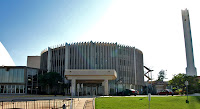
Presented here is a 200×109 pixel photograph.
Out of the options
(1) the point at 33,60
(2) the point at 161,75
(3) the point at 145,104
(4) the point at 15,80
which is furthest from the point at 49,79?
(2) the point at 161,75

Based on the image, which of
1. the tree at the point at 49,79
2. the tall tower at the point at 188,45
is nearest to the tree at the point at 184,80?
the tall tower at the point at 188,45

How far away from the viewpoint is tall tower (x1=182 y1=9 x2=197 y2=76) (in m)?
48.3

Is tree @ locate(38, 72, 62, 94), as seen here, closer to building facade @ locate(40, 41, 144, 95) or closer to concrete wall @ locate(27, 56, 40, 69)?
building facade @ locate(40, 41, 144, 95)

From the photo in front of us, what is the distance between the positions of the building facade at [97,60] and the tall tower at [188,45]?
1826cm

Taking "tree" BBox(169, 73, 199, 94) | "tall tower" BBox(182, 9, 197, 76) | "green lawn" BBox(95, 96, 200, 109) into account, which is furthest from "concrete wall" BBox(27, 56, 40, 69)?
"green lawn" BBox(95, 96, 200, 109)

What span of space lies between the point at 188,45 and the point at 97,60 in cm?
2422

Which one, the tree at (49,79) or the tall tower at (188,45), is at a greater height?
the tall tower at (188,45)

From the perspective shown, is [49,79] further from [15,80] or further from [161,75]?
[161,75]

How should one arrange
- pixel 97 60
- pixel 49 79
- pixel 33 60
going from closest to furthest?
pixel 49 79
pixel 97 60
pixel 33 60

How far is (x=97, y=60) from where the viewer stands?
60.2 m

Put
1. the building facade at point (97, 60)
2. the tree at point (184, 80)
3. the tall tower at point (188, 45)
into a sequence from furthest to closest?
the building facade at point (97, 60) < the tall tower at point (188, 45) < the tree at point (184, 80)

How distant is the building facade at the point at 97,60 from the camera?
5975 centimetres

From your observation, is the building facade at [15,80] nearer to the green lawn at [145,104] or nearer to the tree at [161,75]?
the green lawn at [145,104]

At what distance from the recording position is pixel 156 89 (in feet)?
260
